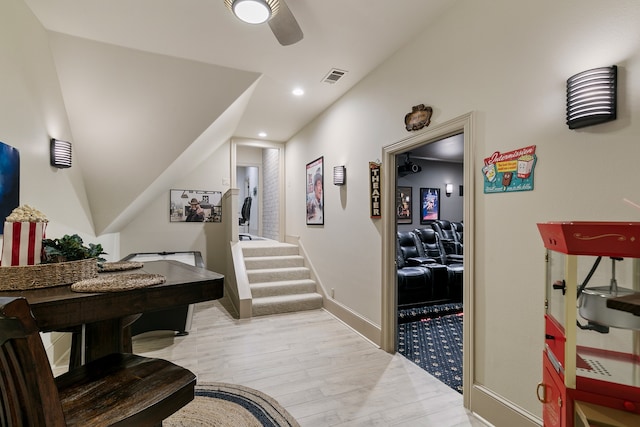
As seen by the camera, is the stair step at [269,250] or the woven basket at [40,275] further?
the stair step at [269,250]

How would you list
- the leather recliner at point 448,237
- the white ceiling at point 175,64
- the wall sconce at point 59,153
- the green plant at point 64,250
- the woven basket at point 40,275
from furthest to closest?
the leather recliner at point 448,237 < the wall sconce at point 59,153 < the white ceiling at point 175,64 < the green plant at point 64,250 < the woven basket at point 40,275

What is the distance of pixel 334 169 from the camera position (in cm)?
399

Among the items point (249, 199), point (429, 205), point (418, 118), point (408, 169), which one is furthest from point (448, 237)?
point (249, 199)

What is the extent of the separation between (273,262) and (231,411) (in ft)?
10.0

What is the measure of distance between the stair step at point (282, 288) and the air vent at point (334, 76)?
294 cm

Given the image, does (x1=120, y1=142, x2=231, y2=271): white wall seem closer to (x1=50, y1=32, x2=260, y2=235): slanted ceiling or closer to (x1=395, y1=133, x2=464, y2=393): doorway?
(x1=50, y1=32, x2=260, y2=235): slanted ceiling

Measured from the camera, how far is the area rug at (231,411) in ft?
6.31

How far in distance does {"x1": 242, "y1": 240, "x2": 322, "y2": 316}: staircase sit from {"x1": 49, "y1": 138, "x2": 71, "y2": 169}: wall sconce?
8.59 feet

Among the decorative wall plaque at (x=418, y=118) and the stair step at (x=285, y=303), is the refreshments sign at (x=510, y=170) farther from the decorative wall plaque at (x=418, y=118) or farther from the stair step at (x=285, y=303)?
the stair step at (x=285, y=303)

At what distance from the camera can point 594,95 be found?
1.40 metres

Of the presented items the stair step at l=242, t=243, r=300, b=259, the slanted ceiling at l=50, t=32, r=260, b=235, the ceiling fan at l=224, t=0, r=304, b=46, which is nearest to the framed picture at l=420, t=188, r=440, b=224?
the stair step at l=242, t=243, r=300, b=259

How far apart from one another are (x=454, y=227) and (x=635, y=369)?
5.32 m

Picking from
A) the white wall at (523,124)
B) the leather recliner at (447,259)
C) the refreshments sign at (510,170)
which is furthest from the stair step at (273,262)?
the refreshments sign at (510,170)

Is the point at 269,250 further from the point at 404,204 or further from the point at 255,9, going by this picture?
the point at 255,9
